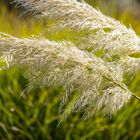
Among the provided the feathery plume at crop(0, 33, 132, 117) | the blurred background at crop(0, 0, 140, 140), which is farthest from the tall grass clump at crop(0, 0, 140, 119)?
the blurred background at crop(0, 0, 140, 140)

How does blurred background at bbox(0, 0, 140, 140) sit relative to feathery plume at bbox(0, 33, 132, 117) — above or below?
below

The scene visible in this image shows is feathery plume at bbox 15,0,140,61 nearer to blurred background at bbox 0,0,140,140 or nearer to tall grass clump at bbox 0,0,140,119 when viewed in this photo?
tall grass clump at bbox 0,0,140,119

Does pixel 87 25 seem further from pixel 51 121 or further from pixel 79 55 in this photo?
pixel 51 121

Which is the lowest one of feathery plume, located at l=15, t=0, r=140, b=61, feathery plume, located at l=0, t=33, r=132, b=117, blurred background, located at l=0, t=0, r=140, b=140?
blurred background, located at l=0, t=0, r=140, b=140

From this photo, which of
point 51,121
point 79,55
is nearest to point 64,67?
point 79,55

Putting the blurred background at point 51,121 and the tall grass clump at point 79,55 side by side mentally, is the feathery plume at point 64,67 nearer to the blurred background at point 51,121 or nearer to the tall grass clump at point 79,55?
the tall grass clump at point 79,55

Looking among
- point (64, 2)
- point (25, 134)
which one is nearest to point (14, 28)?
point (25, 134)

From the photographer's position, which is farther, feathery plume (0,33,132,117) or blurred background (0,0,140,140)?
blurred background (0,0,140,140)

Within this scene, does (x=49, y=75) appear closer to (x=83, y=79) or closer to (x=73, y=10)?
A: (x=83, y=79)
